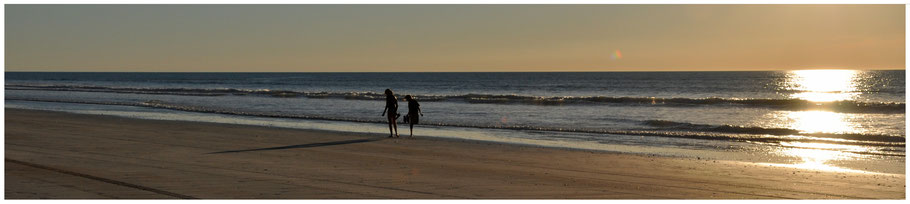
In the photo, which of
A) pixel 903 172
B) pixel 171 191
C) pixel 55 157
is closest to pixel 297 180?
pixel 171 191

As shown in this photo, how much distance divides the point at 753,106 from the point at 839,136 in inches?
591

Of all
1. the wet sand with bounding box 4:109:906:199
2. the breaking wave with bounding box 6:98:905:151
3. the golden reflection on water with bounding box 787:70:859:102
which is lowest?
the wet sand with bounding box 4:109:906:199

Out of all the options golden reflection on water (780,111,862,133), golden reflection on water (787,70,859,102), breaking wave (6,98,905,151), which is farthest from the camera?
golden reflection on water (787,70,859,102)

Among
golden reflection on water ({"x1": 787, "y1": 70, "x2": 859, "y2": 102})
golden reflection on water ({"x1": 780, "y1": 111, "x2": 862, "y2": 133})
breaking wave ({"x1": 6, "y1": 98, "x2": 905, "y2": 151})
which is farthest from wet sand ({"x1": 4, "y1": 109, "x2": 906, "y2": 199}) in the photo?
golden reflection on water ({"x1": 787, "y1": 70, "x2": 859, "y2": 102})

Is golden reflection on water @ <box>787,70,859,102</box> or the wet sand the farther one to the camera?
golden reflection on water @ <box>787,70,859,102</box>

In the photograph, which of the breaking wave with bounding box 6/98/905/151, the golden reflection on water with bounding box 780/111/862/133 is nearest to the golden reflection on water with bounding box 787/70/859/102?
the golden reflection on water with bounding box 780/111/862/133

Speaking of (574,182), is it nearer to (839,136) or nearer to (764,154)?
(764,154)

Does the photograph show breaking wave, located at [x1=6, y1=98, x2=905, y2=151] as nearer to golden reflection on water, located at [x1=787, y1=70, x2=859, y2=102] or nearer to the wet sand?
the wet sand

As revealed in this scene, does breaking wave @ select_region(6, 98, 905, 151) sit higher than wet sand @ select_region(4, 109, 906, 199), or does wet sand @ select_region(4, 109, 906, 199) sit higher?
breaking wave @ select_region(6, 98, 905, 151)

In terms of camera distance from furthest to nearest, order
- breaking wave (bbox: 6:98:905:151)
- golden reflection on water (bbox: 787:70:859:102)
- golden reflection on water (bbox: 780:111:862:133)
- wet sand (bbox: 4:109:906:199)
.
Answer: golden reflection on water (bbox: 787:70:859:102) < golden reflection on water (bbox: 780:111:862:133) < breaking wave (bbox: 6:98:905:151) < wet sand (bbox: 4:109:906:199)

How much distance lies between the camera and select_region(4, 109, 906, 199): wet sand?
849 centimetres

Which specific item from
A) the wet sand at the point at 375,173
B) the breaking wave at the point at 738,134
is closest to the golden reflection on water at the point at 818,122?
the breaking wave at the point at 738,134

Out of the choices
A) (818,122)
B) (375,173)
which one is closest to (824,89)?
(818,122)

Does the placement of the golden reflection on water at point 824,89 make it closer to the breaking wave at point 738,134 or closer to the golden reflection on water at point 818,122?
the golden reflection on water at point 818,122
